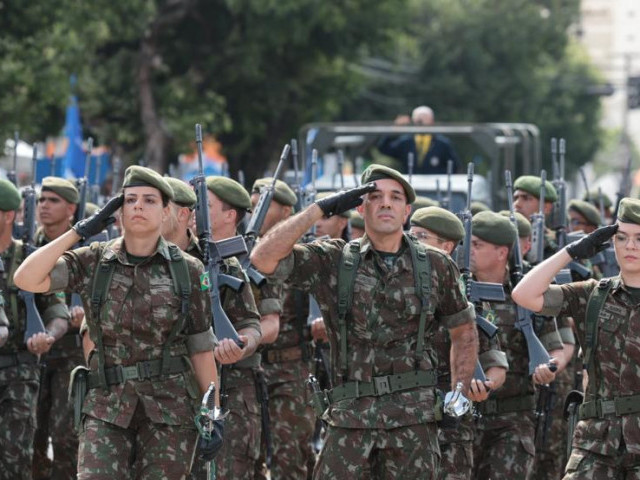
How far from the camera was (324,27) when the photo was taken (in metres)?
29.9

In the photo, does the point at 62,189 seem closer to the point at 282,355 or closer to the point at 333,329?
the point at 282,355

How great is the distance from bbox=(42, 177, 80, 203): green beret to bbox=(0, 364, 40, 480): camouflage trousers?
56.1 inches

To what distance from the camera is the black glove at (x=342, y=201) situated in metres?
7.75

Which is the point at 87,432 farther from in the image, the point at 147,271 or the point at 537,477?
the point at 537,477

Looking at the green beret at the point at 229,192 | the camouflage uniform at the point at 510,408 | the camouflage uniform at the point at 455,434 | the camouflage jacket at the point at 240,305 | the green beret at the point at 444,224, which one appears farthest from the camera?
the camouflage uniform at the point at 510,408

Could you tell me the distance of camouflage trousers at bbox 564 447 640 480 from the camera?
7805 millimetres

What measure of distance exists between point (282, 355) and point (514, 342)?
5.18ft

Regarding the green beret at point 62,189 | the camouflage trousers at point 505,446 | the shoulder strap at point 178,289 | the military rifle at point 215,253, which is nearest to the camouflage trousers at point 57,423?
the green beret at point 62,189

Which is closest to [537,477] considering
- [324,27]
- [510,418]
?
[510,418]

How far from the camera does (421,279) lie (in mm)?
7902

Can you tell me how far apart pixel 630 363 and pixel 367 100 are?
3552 centimetres

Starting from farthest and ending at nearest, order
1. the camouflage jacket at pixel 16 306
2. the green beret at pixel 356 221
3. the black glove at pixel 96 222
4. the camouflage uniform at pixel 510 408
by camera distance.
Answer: the green beret at pixel 356 221
the camouflage jacket at pixel 16 306
the camouflage uniform at pixel 510 408
the black glove at pixel 96 222

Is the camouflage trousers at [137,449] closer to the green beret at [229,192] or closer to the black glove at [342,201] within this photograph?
the black glove at [342,201]

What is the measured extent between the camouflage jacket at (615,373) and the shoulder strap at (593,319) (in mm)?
17
